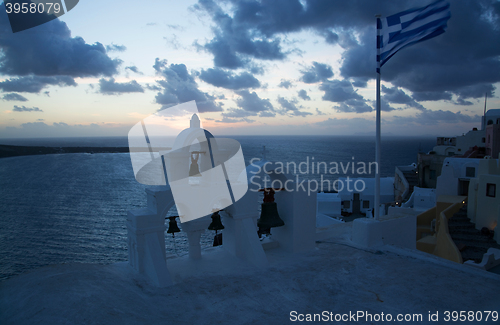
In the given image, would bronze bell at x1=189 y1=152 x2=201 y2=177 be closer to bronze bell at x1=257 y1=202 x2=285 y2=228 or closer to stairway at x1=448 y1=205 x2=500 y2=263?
bronze bell at x1=257 y1=202 x2=285 y2=228

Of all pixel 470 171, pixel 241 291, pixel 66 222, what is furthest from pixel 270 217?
pixel 66 222

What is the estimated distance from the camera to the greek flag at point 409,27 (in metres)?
7.61

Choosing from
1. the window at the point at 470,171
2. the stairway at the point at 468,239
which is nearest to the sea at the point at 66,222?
the stairway at the point at 468,239

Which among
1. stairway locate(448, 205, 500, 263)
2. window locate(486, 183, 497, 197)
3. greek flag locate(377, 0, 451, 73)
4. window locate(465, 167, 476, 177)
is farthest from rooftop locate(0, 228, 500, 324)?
window locate(465, 167, 476, 177)

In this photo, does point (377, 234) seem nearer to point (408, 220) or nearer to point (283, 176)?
point (408, 220)

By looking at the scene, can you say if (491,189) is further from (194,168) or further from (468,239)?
(194,168)

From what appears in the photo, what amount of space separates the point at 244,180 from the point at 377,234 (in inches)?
174

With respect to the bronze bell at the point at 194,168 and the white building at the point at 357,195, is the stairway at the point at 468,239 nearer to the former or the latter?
the bronze bell at the point at 194,168

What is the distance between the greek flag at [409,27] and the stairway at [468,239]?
1133 centimetres

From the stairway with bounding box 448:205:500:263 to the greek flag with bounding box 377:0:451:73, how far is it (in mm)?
11328

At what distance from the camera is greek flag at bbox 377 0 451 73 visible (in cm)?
761

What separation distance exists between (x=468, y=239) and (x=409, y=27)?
533 inches

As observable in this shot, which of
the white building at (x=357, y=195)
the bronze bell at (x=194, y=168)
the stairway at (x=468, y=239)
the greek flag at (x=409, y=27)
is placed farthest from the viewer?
the white building at (x=357, y=195)

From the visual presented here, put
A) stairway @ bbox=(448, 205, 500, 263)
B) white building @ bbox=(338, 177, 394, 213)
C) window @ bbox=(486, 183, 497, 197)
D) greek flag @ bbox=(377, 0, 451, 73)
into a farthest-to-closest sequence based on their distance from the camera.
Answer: white building @ bbox=(338, 177, 394, 213), window @ bbox=(486, 183, 497, 197), stairway @ bbox=(448, 205, 500, 263), greek flag @ bbox=(377, 0, 451, 73)
